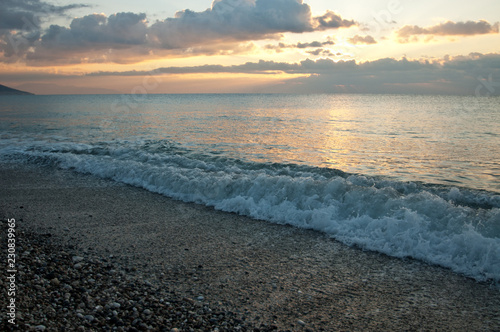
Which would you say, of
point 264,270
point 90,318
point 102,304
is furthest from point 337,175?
point 90,318

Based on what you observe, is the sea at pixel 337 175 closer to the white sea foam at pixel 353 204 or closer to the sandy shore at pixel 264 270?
the white sea foam at pixel 353 204

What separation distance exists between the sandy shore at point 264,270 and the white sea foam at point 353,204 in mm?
493

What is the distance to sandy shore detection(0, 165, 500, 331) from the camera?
4.69 metres

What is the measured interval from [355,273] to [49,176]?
12.3 m

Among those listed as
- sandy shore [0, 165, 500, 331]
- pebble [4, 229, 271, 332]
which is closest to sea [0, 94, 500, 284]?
sandy shore [0, 165, 500, 331]

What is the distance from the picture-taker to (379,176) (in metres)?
12.6

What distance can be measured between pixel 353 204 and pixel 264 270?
157 inches

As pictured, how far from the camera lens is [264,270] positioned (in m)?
5.93

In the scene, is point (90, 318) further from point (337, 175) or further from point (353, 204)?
point (337, 175)

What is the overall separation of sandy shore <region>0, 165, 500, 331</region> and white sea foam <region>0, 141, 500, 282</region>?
1.62 feet

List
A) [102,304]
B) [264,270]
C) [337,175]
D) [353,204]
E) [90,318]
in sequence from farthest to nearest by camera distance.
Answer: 1. [337,175]
2. [353,204]
3. [264,270]
4. [102,304]
5. [90,318]

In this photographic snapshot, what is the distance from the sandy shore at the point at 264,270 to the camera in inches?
185

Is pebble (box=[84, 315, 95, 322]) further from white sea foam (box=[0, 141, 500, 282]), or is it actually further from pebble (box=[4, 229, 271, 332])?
white sea foam (box=[0, 141, 500, 282])

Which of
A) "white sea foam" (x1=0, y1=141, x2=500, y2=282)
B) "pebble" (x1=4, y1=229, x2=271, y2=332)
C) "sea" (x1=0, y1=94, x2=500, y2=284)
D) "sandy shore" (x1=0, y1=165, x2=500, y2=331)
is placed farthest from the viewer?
"sea" (x1=0, y1=94, x2=500, y2=284)
